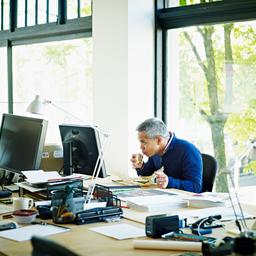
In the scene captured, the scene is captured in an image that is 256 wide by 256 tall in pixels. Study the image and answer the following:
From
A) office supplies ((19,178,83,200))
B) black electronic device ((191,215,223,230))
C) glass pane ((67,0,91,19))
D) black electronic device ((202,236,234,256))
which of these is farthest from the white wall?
black electronic device ((202,236,234,256))

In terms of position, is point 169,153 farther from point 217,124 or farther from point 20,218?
point 20,218

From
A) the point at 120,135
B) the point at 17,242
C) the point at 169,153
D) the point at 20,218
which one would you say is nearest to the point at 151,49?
the point at 120,135

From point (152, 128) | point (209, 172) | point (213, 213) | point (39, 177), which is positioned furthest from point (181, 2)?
point (213, 213)

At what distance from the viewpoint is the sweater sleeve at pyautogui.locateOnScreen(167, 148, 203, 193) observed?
3.40m

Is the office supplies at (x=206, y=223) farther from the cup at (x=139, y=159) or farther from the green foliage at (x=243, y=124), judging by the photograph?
the green foliage at (x=243, y=124)

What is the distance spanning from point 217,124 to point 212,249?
2363mm

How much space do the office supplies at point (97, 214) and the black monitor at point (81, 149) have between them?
763mm

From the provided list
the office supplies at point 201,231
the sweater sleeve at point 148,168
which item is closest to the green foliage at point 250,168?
the sweater sleeve at point 148,168

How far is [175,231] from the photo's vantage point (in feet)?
7.25

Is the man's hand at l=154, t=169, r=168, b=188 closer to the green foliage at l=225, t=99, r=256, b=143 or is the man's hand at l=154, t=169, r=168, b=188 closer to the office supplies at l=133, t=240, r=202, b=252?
the green foliage at l=225, t=99, r=256, b=143

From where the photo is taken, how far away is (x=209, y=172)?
3580 mm

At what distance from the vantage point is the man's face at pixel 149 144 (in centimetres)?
360

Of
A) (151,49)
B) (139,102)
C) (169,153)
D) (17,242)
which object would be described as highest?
(151,49)

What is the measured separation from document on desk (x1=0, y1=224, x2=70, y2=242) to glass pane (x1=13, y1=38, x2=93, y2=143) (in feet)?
7.64
